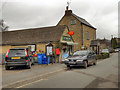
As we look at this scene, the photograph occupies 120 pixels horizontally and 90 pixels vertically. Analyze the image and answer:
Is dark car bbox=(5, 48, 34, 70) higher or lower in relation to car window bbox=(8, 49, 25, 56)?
lower

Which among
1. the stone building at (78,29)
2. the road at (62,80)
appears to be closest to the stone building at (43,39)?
the road at (62,80)

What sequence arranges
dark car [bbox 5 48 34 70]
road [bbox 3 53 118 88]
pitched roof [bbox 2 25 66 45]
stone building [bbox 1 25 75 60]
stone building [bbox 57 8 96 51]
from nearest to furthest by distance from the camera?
road [bbox 3 53 118 88]
dark car [bbox 5 48 34 70]
stone building [bbox 1 25 75 60]
pitched roof [bbox 2 25 66 45]
stone building [bbox 57 8 96 51]

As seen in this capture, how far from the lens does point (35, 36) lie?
65.6 feet

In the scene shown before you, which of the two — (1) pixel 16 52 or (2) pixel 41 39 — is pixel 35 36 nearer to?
(2) pixel 41 39

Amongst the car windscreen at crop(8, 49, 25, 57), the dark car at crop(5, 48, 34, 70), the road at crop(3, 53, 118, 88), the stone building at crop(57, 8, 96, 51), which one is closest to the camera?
the road at crop(3, 53, 118, 88)

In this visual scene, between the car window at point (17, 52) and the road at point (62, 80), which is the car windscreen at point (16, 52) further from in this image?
the road at point (62, 80)

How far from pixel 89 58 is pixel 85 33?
1820cm

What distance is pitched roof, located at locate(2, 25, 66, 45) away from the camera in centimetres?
1853

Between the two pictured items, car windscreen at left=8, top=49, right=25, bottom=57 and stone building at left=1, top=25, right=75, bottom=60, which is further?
stone building at left=1, top=25, right=75, bottom=60

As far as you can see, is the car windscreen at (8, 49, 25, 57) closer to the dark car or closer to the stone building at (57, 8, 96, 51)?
the dark car

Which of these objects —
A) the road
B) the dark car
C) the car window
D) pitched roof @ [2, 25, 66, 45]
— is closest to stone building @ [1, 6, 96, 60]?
pitched roof @ [2, 25, 66, 45]

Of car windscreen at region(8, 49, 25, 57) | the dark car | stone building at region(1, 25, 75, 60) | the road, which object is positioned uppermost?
stone building at region(1, 25, 75, 60)

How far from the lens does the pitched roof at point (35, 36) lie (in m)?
18.5

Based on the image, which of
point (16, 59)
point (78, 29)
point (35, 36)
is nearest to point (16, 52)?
point (16, 59)
